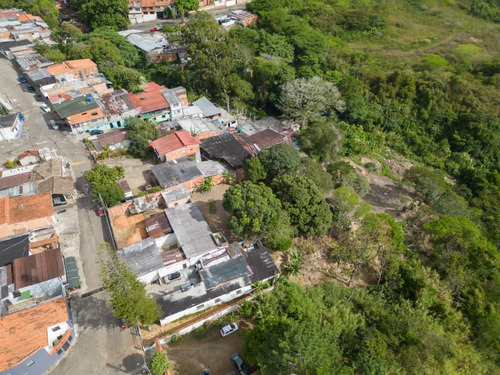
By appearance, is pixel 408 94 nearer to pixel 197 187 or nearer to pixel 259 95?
pixel 259 95

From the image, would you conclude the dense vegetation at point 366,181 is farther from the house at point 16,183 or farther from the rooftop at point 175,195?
the house at point 16,183

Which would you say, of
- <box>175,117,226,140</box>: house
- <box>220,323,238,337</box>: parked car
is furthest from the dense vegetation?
<box>175,117,226,140</box>: house

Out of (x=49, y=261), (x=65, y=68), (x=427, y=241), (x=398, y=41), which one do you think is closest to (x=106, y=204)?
(x=49, y=261)

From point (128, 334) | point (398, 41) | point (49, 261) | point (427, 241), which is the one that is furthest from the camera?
point (398, 41)

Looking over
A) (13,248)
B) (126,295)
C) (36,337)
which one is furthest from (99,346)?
(13,248)

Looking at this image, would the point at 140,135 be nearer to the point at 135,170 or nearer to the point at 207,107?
the point at 135,170

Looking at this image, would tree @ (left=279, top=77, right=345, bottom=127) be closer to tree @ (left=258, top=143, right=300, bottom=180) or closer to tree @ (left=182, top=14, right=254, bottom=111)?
tree @ (left=182, top=14, right=254, bottom=111)
